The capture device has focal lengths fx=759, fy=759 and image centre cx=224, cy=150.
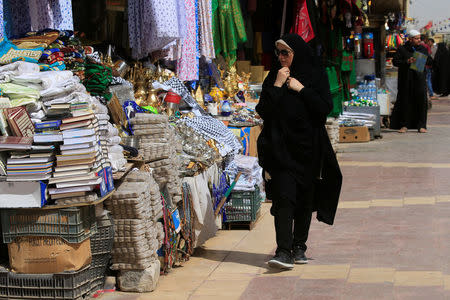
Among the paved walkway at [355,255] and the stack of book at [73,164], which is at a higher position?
the stack of book at [73,164]

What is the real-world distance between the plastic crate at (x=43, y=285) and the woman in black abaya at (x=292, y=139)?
61.5 inches

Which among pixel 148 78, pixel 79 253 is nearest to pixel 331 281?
pixel 79 253

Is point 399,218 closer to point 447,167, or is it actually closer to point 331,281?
point 331,281

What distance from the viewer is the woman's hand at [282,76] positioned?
5.72m

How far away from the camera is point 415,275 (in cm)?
539

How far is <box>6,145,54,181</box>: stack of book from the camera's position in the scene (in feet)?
15.1

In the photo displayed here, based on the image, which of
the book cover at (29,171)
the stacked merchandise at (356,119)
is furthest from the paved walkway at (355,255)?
the stacked merchandise at (356,119)

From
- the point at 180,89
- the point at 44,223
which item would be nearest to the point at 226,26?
the point at 180,89

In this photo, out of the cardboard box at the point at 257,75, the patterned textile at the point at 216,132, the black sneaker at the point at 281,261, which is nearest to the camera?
the black sneaker at the point at 281,261

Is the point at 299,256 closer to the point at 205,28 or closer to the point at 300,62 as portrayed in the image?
the point at 300,62

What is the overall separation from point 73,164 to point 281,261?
1808mm

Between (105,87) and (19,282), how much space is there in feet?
5.96

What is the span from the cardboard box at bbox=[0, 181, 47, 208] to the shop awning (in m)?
12.3

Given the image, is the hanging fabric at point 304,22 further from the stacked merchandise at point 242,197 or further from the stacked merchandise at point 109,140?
the stacked merchandise at point 109,140
